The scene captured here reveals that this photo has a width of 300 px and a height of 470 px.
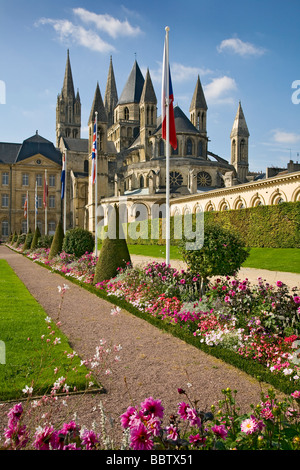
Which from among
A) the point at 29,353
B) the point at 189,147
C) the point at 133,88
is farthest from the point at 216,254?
the point at 133,88

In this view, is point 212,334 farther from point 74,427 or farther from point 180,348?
point 74,427

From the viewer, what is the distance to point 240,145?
162 ft

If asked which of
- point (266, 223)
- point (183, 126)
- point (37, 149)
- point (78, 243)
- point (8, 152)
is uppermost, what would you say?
point (183, 126)

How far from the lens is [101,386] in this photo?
4254 mm

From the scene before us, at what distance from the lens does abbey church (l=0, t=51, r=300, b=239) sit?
40531mm

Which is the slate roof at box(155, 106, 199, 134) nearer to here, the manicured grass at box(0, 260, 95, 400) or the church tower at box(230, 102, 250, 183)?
the church tower at box(230, 102, 250, 183)

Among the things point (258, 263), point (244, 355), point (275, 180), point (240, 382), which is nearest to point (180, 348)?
point (244, 355)

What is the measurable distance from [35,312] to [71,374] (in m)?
3.73

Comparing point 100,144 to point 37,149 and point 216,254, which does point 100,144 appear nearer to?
point 37,149

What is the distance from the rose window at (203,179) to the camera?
44.6m

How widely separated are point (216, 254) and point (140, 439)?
6.14 metres

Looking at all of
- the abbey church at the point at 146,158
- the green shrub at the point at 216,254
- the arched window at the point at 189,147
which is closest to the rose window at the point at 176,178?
the abbey church at the point at 146,158

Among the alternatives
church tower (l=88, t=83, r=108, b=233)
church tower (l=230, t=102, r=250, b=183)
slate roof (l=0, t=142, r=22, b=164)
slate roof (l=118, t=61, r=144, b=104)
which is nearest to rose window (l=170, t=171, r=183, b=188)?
church tower (l=88, t=83, r=108, b=233)

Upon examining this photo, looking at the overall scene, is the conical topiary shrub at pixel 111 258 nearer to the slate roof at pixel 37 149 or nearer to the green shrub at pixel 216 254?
the green shrub at pixel 216 254
